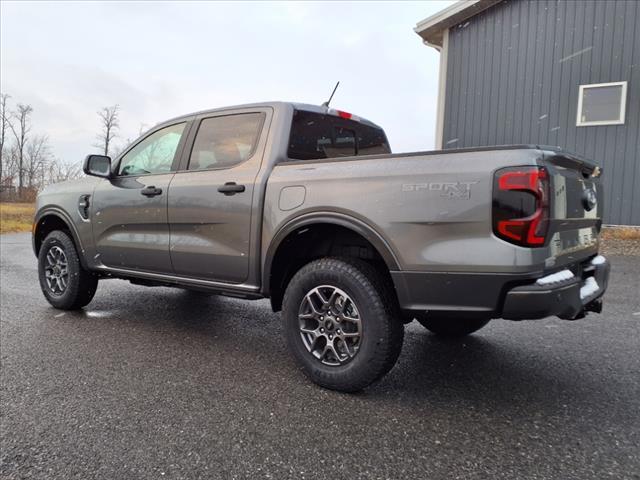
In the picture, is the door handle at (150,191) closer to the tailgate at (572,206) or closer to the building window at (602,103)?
the tailgate at (572,206)

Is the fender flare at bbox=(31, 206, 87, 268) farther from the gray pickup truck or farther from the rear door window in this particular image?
the rear door window

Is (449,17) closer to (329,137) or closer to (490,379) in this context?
(329,137)

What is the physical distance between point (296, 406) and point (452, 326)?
166 cm

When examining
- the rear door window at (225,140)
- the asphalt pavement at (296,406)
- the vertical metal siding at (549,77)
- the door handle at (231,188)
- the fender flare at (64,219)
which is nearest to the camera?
the asphalt pavement at (296,406)

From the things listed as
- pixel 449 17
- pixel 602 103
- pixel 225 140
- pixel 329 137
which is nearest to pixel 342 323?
pixel 329 137

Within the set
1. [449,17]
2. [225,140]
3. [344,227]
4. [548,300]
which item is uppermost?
[449,17]

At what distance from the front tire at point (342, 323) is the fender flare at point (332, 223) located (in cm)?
20

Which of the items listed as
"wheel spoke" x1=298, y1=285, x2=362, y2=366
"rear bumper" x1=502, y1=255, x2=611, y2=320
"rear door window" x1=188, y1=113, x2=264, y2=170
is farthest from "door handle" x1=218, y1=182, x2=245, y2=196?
"rear bumper" x1=502, y1=255, x2=611, y2=320

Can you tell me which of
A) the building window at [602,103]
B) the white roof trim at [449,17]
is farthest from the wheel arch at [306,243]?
the white roof trim at [449,17]

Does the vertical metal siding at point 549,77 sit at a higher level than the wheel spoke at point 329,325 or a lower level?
higher

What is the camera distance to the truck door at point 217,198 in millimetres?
3150

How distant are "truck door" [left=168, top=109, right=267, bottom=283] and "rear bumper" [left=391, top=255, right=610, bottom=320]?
1.22m

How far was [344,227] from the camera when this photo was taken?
107 inches

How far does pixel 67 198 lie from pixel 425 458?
4.06m
